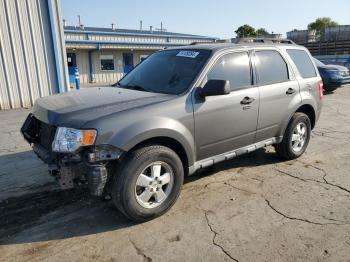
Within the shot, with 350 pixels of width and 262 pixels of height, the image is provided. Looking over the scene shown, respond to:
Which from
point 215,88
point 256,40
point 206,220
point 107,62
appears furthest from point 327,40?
point 206,220

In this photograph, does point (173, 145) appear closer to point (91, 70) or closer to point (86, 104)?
point (86, 104)

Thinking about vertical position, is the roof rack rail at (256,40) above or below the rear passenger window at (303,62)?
above

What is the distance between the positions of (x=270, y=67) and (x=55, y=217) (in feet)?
11.6

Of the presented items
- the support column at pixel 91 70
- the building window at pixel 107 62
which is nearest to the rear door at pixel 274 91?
the support column at pixel 91 70

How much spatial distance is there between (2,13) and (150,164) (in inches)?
364

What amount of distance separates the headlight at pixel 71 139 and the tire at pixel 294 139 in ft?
10.8

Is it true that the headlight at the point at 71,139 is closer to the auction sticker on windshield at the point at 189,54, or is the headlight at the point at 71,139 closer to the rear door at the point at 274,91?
the auction sticker on windshield at the point at 189,54

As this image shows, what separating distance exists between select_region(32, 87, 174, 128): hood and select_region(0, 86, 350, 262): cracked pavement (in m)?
1.13

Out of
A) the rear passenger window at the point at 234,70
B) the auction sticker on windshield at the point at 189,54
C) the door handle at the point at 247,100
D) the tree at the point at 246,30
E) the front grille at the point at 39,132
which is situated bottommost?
the front grille at the point at 39,132

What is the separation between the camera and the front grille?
3.50 meters

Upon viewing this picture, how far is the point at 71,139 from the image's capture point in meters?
3.16

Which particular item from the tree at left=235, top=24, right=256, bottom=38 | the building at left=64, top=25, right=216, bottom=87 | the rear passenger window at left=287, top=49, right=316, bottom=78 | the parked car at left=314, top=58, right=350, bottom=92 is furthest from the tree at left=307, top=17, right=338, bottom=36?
the rear passenger window at left=287, top=49, right=316, bottom=78

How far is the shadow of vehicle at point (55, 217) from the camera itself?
11.1ft

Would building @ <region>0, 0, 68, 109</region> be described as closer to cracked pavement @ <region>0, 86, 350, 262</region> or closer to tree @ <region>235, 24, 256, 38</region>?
cracked pavement @ <region>0, 86, 350, 262</region>
